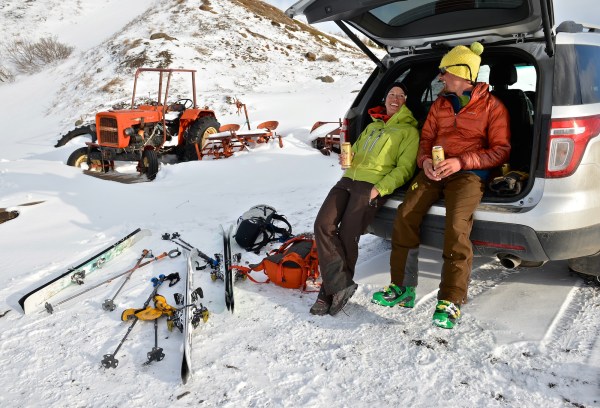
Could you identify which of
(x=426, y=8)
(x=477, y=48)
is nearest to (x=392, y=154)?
(x=477, y=48)

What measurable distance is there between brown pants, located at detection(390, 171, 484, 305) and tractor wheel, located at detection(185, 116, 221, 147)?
7212 millimetres

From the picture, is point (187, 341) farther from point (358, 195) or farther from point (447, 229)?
point (447, 229)

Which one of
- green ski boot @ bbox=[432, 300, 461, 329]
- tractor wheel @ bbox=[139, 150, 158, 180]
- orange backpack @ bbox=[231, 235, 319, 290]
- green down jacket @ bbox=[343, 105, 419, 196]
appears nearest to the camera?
green ski boot @ bbox=[432, 300, 461, 329]

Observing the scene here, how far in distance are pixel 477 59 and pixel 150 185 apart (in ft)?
17.7

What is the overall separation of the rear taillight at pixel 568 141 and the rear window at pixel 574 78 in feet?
0.38

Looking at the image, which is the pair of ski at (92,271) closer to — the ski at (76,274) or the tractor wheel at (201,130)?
the ski at (76,274)

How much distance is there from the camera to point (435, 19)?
11.3 ft

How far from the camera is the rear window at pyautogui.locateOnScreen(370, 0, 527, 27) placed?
303 centimetres

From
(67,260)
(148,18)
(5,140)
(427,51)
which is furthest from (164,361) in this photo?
(148,18)

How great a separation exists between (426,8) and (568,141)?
1.45m

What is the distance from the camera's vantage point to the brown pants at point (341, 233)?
318cm

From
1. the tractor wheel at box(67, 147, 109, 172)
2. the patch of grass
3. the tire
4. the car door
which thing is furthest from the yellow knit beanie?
the patch of grass

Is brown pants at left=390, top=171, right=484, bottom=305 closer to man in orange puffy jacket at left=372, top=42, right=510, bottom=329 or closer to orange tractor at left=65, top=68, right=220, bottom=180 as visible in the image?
man in orange puffy jacket at left=372, top=42, right=510, bottom=329

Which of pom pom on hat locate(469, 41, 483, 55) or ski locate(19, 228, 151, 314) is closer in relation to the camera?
pom pom on hat locate(469, 41, 483, 55)
